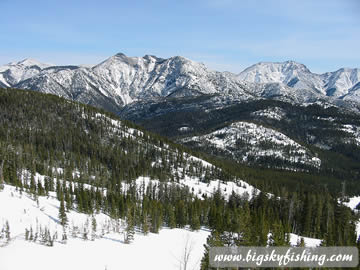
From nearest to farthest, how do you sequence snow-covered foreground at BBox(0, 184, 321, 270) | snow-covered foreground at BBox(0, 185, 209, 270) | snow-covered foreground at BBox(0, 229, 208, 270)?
snow-covered foreground at BBox(0, 229, 208, 270) < snow-covered foreground at BBox(0, 185, 209, 270) < snow-covered foreground at BBox(0, 184, 321, 270)

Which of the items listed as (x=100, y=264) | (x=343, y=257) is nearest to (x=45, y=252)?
(x=100, y=264)

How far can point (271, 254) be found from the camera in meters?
63.9

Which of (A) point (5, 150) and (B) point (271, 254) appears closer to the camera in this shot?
(B) point (271, 254)

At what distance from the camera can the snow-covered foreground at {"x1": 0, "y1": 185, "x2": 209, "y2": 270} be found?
5641 cm

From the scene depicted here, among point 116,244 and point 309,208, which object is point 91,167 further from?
point 309,208

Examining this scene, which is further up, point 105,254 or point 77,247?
point 77,247

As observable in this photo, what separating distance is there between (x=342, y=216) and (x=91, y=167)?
453 feet

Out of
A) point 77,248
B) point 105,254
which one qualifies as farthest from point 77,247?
point 105,254

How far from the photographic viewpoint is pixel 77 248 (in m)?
68.0

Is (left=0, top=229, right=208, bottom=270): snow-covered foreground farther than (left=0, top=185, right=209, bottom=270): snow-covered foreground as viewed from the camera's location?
No

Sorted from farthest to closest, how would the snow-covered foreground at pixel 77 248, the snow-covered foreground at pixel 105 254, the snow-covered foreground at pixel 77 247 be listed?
the snow-covered foreground at pixel 77 247
the snow-covered foreground at pixel 77 248
the snow-covered foreground at pixel 105 254

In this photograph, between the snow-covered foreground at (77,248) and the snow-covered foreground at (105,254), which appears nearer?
the snow-covered foreground at (105,254)

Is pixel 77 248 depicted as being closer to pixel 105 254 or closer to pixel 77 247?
pixel 77 247

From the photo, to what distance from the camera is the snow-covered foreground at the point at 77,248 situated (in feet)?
185
